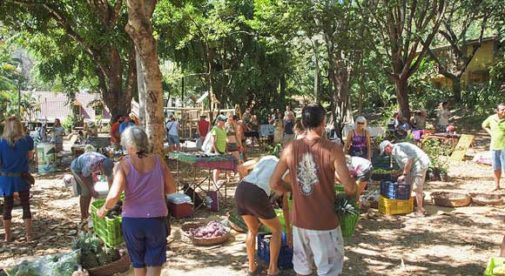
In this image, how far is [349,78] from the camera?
13633 mm

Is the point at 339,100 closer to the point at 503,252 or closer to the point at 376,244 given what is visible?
the point at 376,244

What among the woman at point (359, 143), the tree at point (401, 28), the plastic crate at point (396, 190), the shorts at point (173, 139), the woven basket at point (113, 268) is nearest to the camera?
the woven basket at point (113, 268)

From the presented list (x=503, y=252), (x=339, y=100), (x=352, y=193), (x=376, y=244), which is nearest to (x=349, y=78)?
(x=339, y=100)

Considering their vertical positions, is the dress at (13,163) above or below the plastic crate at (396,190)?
above

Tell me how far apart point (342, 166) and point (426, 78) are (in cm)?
2958

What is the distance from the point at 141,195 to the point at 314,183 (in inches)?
52.4

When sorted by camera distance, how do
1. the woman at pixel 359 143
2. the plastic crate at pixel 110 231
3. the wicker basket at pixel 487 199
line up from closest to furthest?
the plastic crate at pixel 110 231 < the woman at pixel 359 143 < the wicker basket at pixel 487 199

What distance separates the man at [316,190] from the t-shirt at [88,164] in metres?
3.79

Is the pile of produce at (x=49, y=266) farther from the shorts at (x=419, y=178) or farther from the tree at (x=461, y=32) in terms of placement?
the tree at (x=461, y=32)

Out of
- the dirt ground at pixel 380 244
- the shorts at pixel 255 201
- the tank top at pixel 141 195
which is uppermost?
the tank top at pixel 141 195

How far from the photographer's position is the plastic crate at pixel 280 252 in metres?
5.24

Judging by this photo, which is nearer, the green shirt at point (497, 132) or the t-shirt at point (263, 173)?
the t-shirt at point (263, 173)

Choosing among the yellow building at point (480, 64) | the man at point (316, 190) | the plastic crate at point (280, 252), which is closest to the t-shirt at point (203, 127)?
the plastic crate at point (280, 252)

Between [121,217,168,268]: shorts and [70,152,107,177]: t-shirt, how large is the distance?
302 cm
